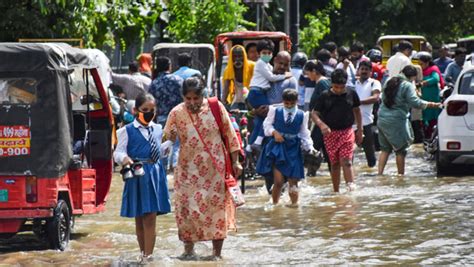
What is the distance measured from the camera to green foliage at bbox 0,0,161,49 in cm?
2256

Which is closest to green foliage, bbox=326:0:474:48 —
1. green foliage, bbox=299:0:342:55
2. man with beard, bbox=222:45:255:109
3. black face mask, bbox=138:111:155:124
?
green foliage, bbox=299:0:342:55

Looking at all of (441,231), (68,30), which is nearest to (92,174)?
(441,231)

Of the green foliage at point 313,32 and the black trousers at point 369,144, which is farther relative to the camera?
the green foliage at point 313,32

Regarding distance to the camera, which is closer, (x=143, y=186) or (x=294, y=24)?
(x=143, y=186)

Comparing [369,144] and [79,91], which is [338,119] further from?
Answer: [79,91]

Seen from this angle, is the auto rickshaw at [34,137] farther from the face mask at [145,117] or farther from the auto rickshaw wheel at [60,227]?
the face mask at [145,117]

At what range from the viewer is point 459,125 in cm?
1866

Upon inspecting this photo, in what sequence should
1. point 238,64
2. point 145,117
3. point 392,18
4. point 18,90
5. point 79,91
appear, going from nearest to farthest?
1. point 145,117
2. point 18,90
3. point 79,91
4. point 238,64
5. point 392,18

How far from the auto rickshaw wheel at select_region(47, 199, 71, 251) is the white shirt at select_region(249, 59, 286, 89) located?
5.15 meters

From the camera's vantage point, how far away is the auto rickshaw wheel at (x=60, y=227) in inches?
493

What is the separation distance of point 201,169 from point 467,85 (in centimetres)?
774

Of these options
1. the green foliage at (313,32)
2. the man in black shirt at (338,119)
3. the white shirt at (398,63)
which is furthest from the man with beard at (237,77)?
the green foliage at (313,32)

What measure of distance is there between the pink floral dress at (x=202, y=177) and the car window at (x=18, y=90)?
1.38 meters

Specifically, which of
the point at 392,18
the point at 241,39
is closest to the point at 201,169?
the point at 241,39
